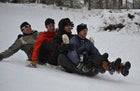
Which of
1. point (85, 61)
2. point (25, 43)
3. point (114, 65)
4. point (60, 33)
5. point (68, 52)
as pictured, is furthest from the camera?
point (25, 43)

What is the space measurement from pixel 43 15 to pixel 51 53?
11658mm

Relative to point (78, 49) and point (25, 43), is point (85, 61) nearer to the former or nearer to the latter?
point (78, 49)

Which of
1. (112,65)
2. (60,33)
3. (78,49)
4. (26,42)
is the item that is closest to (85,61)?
(78,49)

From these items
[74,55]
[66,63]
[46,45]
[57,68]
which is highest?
[46,45]

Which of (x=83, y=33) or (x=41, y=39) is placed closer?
(x=83, y=33)

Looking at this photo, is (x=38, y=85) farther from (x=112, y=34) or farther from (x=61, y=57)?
(x=112, y=34)

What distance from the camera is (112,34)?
36.6 feet

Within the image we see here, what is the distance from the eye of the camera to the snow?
172 inches

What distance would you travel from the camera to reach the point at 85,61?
5570mm

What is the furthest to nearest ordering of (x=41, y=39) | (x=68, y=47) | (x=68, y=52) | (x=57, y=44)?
(x=41, y=39), (x=57, y=44), (x=68, y=52), (x=68, y=47)

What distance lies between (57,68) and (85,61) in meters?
0.97

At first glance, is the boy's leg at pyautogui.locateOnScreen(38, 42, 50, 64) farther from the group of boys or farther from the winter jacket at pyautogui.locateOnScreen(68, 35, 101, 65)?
the winter jacket at pyautogui.locateOnScreen(68, 35, 101, 65)

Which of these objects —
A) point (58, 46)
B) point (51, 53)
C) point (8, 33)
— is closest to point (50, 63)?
point (51, 53)

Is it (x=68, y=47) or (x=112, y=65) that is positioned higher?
(x=68, y=47)
